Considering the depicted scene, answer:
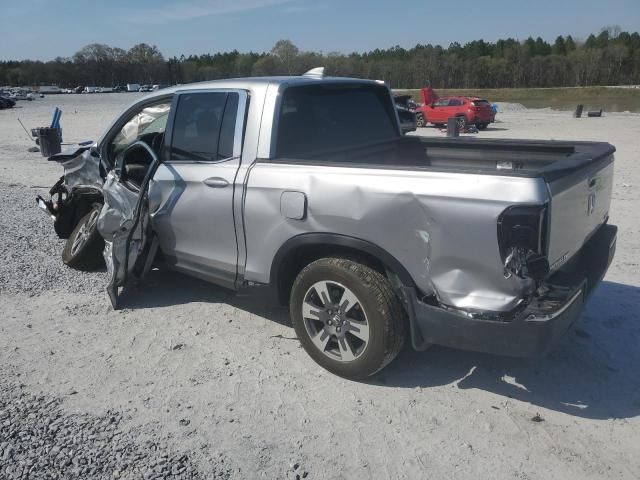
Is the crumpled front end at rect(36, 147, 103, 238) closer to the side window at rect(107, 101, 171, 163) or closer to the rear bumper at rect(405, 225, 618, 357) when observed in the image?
the side window at rect(107, 101, 171, 163)

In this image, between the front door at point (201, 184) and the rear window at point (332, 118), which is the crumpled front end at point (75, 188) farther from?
the rear window at point (332, 118)

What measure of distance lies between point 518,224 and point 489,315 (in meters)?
0.52

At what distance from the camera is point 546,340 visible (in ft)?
9.57

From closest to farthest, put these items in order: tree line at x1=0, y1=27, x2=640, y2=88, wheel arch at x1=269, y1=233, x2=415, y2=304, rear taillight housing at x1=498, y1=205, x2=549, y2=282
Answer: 1. rear taillight housing at x1=498, y1=205, x2=549, y2=282
2. wheel arch at x1=269, y1=233, x2=415, y2=304
3. tree line at x1=0, y1=27, x2=640, y2=88

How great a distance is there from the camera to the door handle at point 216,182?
4060mm

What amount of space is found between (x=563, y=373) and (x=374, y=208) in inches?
70.2

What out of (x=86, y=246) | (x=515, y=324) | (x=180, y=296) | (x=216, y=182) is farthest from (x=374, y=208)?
(x=86, y=246)

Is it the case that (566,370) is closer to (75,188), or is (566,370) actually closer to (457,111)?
(75,188)

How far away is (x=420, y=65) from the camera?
373ft

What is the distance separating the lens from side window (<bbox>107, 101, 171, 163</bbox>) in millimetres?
5418

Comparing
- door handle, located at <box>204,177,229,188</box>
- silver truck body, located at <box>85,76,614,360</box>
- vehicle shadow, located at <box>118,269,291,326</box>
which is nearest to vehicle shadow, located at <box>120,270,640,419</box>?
vehicle shadow, located at <box>118,269,291,326</box>

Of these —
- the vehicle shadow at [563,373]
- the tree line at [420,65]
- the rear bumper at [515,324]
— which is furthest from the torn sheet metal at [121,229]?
the tree line at [420,65]

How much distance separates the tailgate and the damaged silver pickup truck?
0.05 feet

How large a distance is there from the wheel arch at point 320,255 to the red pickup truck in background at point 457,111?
22207 millimetres
